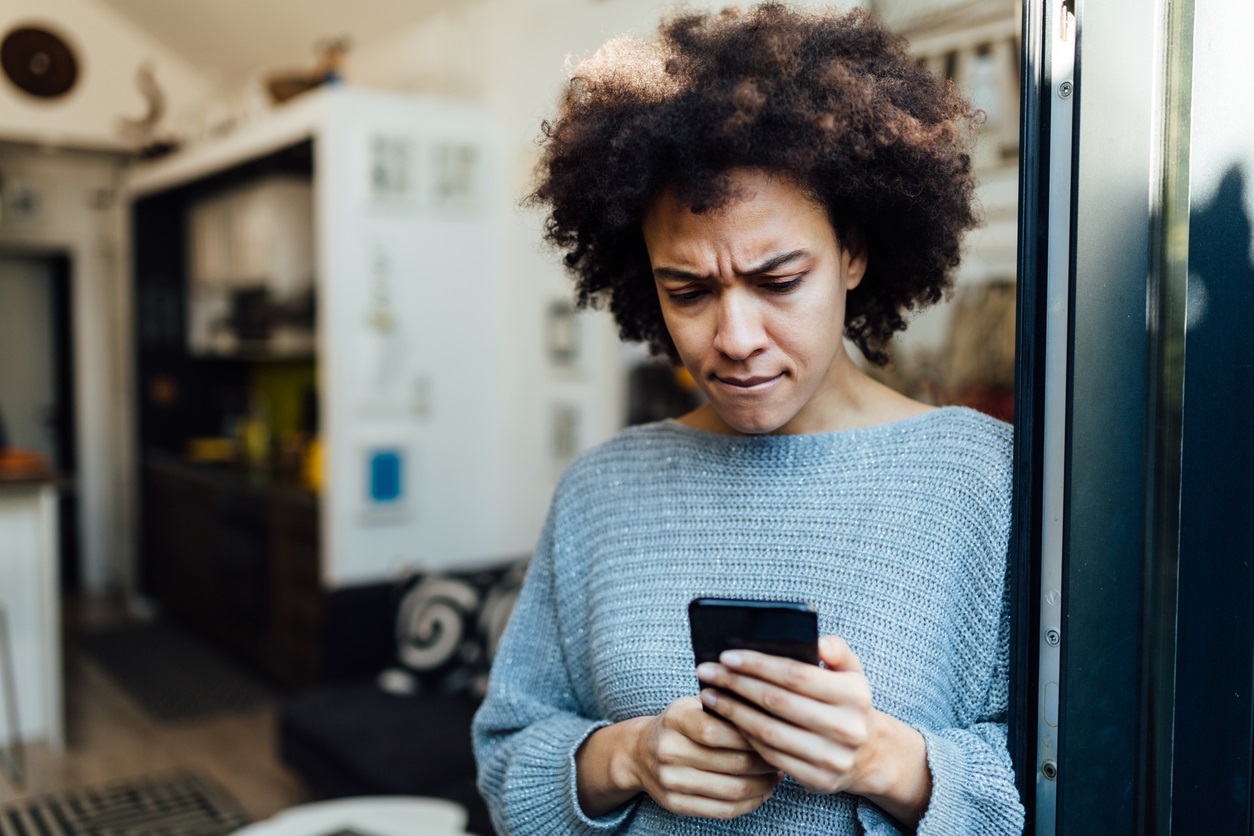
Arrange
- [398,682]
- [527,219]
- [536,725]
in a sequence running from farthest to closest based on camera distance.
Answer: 1. [527,219]
2. [398,682]
3. [536,725]

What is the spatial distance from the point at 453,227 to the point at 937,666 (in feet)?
12.1

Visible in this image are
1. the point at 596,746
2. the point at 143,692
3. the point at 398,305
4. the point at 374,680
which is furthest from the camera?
the point at 143,692

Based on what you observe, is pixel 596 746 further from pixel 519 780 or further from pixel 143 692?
pixel 143 692

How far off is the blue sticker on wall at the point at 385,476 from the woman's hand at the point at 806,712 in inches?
138

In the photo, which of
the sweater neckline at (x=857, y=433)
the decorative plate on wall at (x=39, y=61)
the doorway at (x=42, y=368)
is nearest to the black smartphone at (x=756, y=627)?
the sweater neckline at (x=857, y=433)

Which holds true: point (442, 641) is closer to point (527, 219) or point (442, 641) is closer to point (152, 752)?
point (152, 752)

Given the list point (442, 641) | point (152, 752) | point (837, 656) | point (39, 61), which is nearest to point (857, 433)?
point (837, 656)

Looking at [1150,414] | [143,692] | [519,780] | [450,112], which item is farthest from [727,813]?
[143,692]

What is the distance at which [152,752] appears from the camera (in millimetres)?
4105

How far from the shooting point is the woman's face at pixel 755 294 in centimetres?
99

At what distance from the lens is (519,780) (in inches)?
45.8

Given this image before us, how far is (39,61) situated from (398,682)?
3.38 meters

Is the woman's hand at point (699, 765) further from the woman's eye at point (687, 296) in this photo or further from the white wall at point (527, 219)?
the white wall at point (527, 219)

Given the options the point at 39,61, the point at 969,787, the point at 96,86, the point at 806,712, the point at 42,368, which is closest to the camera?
the point at 806,712
